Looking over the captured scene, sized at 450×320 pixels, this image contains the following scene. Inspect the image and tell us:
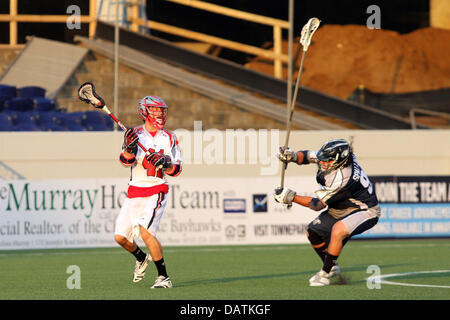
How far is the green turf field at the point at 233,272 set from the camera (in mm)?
9891

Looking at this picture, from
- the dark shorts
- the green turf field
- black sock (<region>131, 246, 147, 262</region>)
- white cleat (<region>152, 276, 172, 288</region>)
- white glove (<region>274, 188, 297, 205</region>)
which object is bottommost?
the green turf field

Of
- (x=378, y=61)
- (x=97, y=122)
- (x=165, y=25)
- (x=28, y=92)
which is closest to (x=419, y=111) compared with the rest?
(x=165, y=25)

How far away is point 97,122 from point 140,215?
12.6 m

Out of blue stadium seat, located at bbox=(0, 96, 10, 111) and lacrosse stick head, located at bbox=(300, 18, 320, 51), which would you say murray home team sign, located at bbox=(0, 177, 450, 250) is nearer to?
blue stadium seat, located at bbox=(0, 96, 10, 111)

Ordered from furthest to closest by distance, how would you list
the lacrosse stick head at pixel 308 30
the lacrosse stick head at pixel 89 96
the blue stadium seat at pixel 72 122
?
the blue stadium seat at pixel 72 122
the lacrosse stick head at pixel 308 30
the lacrosse stick head at pixel 89 96

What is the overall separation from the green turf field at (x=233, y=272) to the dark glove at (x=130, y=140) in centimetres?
146

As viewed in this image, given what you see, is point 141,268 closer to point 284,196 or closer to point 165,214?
point 284,196

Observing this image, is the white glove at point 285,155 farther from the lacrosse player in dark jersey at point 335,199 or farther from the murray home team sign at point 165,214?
the murray home team sign at point 165,214

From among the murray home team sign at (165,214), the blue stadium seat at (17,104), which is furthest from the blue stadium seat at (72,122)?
the murray home team sign at (165,214)

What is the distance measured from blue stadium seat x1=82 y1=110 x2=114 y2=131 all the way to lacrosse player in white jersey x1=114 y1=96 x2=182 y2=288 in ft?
39.6

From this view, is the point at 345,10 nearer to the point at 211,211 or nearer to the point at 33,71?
the point at 33,71

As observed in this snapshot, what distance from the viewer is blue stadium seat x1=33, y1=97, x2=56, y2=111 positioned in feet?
75.7

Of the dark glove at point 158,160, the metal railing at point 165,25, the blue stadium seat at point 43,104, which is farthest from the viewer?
the metal railing at point 165,25

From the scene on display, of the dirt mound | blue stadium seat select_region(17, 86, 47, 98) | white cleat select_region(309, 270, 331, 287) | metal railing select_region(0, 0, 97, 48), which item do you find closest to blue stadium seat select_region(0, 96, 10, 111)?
blue stadium seat select_region(17, 86, 47, 98)
